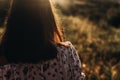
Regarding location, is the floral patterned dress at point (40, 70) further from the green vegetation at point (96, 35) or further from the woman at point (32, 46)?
the green vegetation at point (96, 35)

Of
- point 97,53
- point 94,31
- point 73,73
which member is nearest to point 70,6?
point 94,31

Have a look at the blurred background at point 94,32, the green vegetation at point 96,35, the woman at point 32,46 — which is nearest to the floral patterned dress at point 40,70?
the woman at point 32,46

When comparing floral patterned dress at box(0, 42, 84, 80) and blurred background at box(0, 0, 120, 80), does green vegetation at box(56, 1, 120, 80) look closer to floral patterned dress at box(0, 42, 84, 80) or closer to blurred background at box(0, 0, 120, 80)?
blurred background at box(0, 0, 120, 80)

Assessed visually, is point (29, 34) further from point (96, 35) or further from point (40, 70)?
point (96, 35)

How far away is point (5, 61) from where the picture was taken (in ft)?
10.2

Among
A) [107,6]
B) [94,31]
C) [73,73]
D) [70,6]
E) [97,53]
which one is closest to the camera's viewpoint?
[73,73]

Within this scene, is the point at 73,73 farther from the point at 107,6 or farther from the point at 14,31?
the point at 107,6

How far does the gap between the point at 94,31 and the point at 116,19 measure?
446cm

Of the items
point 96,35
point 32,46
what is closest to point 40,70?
point 32,46

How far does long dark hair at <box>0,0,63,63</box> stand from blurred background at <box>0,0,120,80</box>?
0.22 m

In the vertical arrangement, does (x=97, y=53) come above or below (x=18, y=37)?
below

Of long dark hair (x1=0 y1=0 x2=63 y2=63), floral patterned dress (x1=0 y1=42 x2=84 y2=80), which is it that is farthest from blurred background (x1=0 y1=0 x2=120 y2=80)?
floral patterned dress (x1=0 y1=42 x2=84 y2=80)

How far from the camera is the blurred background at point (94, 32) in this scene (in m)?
6.19

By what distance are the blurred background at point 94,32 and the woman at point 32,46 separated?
224mm
